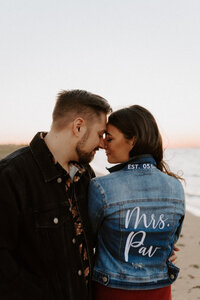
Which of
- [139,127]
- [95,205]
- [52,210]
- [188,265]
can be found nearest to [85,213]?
[95,205]

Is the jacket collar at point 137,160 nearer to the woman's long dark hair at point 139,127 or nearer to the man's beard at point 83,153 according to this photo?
the woman's long dark hair at point 139,127

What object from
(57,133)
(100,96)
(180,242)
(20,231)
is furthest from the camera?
(180,242)

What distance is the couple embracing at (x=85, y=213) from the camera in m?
2.01

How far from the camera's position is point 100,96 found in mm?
2605

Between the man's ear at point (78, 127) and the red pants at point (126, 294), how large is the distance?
1229mm

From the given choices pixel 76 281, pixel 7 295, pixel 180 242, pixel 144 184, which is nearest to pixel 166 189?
pixel 144 184

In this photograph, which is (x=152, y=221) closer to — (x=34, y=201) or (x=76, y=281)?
(x=76, y=281)

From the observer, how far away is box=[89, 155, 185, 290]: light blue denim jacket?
2.14 m

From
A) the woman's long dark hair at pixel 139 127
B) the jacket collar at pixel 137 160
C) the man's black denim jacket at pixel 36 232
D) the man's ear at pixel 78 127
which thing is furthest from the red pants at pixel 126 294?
the man's ear at pixel 78 127

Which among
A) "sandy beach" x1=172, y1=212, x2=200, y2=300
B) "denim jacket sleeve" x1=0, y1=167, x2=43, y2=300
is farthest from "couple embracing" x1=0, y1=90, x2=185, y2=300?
"sandy beach" x1=172, y1=212, x2=200, y2=300

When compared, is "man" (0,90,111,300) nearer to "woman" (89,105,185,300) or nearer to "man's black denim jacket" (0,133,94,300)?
"man's black denim jacket" (0,133,94,300)

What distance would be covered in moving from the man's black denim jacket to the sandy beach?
9.11 feet

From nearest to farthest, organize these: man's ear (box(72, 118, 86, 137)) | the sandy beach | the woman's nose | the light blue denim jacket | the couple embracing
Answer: the couple embracing < the light blue denim jacket < man's ear (box(72, 118, 86, 137)) < the woman's nose < the sandy beach

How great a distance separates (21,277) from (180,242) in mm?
5473
